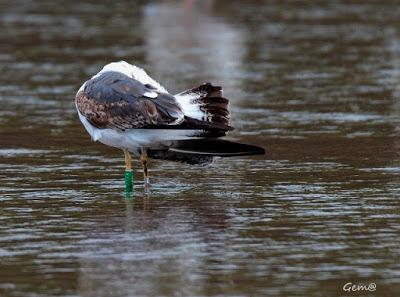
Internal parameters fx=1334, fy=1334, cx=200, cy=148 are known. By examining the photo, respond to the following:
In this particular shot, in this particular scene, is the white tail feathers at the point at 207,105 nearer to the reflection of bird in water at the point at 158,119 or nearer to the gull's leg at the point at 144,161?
the reflection of bird in water at the point at 158,119

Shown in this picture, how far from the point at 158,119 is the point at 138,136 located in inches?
16.6

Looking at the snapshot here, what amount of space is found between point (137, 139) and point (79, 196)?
0.72 metres

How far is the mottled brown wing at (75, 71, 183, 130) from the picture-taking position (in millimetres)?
11305

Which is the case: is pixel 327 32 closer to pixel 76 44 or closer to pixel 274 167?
pixel 76 44

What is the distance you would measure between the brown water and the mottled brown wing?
0.69 m

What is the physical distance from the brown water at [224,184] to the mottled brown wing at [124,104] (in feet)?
2.27

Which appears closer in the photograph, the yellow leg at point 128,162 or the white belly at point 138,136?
the white belly at point 138,136

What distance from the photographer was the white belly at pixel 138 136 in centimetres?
1144

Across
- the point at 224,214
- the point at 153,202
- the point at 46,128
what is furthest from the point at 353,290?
the point at 46,128

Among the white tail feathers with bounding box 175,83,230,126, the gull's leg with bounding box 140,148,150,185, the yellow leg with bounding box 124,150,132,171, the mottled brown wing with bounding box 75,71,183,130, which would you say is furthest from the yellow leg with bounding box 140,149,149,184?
the white tail feathers with bounding box 175,83,230,126

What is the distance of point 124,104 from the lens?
11516 mm

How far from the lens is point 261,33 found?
2720 cm

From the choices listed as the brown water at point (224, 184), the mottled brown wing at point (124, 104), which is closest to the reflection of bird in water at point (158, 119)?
the mottled brown wing at point (124, 104)

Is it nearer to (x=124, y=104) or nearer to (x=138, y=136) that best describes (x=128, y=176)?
(x=138, y=136)
